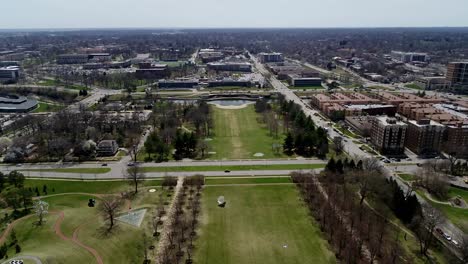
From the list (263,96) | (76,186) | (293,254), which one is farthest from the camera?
(263,96)

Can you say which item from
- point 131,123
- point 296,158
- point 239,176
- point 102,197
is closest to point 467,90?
point 296,158

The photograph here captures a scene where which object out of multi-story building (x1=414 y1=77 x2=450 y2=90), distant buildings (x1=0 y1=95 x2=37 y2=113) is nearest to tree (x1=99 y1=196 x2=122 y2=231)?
distant buildings (x1=0 y1=95 x2=37 y2=113)

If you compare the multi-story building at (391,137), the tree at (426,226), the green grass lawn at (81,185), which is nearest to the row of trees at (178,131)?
the green grass lawn at (81,185)

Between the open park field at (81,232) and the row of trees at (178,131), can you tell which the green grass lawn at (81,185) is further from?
the row of trees at (178,131)

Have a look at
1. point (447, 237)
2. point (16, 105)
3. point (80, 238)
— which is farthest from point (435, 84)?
point (16, 105)

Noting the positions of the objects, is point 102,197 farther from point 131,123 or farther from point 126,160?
point 131,123

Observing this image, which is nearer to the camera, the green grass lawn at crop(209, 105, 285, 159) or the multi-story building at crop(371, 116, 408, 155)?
the multi-story building at crop(371, 116, 408, 155)

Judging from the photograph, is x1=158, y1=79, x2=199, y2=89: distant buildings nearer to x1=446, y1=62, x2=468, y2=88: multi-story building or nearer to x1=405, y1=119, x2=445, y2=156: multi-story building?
x1=405, y1=119, x2=445, y2=156: multi-story building
